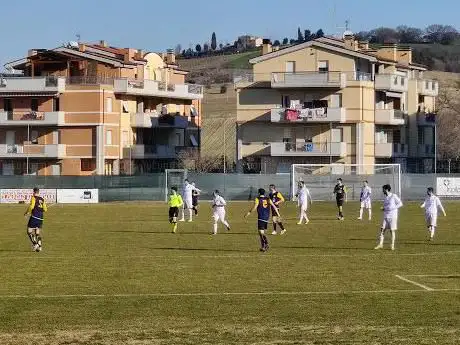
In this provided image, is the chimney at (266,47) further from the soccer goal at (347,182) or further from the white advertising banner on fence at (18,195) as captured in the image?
the white advertising banner on fence at (18,195)

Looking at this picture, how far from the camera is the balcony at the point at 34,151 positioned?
92000mm

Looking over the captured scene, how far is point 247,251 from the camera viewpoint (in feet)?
110

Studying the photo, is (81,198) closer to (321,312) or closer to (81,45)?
(81,45)

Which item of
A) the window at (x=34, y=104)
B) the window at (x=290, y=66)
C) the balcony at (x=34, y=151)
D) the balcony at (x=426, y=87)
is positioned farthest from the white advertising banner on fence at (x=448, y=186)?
the window at (x=34, y=104)

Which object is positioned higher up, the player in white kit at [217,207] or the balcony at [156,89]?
the balcony at [156,89]

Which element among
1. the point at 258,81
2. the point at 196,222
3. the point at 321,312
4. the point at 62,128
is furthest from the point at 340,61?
the point at 321,312

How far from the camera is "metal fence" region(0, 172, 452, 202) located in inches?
3041

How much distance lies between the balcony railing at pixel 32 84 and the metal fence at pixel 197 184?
1557 centimetres

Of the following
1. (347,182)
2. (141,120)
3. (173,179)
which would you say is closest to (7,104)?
(141,120)

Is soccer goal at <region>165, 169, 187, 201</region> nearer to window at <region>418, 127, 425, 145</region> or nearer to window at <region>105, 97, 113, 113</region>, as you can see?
window at <region>105, 97, 113, 113</region>

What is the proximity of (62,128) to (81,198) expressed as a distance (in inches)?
676

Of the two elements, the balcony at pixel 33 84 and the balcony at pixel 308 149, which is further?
the balcony at pixel 33 84

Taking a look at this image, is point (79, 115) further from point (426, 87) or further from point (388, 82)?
point (426, 87)

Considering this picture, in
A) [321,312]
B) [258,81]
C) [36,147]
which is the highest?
[258,81]
